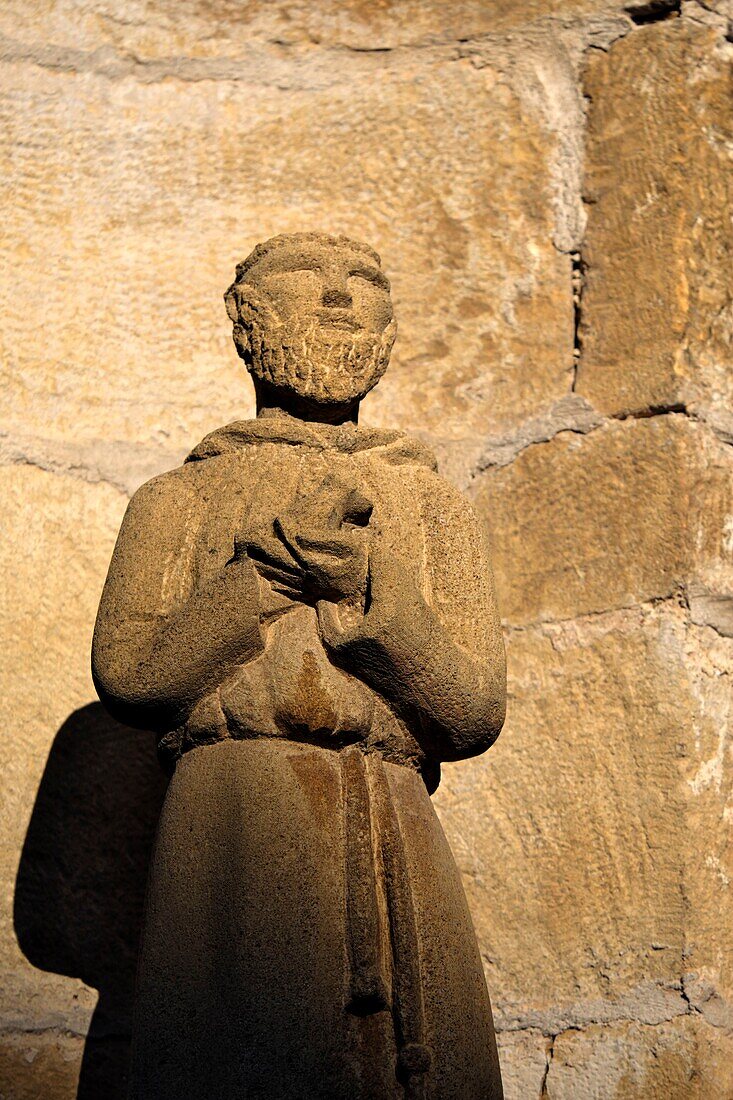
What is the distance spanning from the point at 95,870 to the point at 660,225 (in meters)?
1.70

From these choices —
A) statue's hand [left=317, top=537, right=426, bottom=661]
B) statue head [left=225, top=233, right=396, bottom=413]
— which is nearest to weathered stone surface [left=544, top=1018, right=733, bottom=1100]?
statue's hand [left=317, top=537, right=426, bottom=661]

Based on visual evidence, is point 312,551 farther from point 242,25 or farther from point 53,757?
point 242,25

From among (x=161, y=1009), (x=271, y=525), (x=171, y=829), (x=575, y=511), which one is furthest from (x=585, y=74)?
(x=161, y=1009)

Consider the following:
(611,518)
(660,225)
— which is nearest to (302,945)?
(611,518)

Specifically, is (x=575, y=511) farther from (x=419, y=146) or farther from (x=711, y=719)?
(x=419, y=146)

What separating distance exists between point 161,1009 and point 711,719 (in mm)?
1320

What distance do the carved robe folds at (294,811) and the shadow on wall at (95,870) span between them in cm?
82

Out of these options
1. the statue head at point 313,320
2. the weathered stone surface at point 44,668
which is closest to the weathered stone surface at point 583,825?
the weathered stone surface at point 44,668

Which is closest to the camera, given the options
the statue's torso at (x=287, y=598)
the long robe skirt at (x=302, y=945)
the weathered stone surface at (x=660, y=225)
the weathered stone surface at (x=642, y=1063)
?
the long robe skirt at (x=302, y=945)

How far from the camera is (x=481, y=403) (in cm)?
332

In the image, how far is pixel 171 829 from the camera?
2.12 metres

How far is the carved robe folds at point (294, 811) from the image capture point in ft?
6.46

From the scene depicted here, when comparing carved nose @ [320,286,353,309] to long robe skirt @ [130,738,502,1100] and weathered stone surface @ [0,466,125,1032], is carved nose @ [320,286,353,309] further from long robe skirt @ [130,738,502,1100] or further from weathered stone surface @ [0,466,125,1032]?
weathered stone surface @ [0,466,125,1032]

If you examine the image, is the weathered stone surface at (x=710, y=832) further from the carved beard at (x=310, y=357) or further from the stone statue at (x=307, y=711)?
the carved beard at (x=310, y=357)
